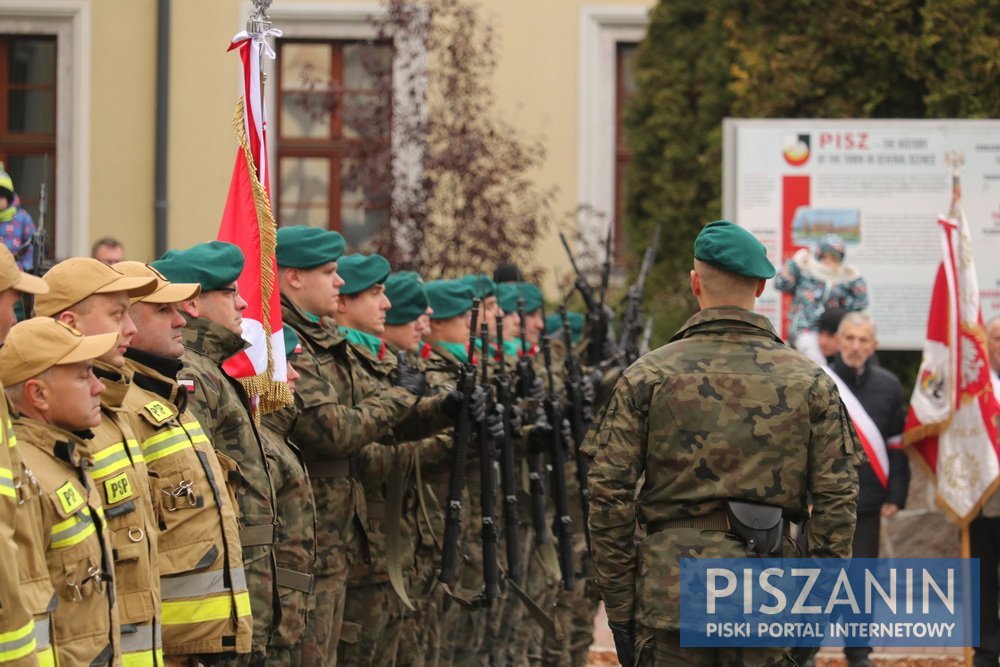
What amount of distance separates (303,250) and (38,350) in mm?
2535

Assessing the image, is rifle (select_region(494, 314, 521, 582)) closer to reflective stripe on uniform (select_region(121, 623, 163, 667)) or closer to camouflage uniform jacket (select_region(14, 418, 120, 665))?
reflective stripe on uniform (select_region(121, 623, 163, 667))

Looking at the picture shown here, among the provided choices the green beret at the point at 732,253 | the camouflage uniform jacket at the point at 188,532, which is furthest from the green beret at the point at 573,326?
the camouflage uniform jacket at the point at 188,532

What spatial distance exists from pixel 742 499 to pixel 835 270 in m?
7.07

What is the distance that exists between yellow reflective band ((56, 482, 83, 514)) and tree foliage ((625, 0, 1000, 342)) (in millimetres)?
9946

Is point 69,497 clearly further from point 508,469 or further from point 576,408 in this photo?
point 576,408

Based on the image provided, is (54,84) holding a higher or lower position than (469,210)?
higher

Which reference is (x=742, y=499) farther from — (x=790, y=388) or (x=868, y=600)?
(x=868, y=600)

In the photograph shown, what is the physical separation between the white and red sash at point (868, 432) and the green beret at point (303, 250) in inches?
164

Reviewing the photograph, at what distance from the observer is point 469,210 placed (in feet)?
48.9

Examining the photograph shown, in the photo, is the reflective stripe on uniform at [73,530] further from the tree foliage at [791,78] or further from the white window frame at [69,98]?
the white window frame at [69,98]

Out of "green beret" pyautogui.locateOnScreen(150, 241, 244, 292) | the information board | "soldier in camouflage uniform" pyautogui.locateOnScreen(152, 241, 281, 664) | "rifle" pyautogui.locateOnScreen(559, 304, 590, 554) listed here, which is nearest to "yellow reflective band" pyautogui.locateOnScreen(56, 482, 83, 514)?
"soldier in camouflage uniform" pyautogui.locateOnScreen(152, 241, 281, 664)

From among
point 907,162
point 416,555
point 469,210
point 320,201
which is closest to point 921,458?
point 907,162

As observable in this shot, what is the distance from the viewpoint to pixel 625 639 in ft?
18.1

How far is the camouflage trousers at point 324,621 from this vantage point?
6363 millimetres
